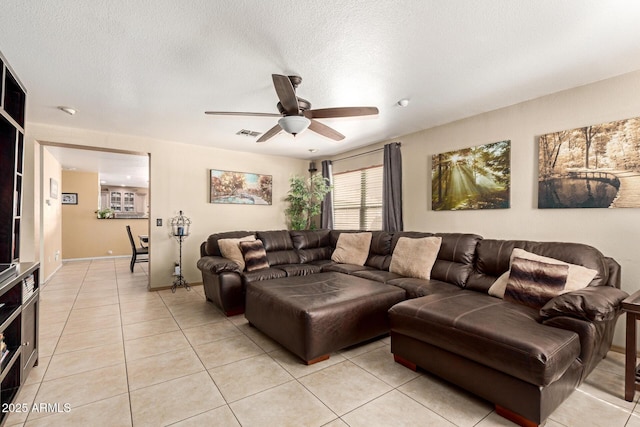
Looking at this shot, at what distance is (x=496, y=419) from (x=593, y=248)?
178 cm

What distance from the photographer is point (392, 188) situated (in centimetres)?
449

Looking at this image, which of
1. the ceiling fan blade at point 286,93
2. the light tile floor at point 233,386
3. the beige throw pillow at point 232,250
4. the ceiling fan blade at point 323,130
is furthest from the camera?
the beige throw pillow at point 232,250

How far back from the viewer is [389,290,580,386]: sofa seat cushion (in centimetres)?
156

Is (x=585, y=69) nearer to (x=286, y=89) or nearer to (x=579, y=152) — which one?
(x=579, y=152)

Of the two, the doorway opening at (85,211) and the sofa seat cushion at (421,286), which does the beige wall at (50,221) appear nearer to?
the doorway opening at (85,211)

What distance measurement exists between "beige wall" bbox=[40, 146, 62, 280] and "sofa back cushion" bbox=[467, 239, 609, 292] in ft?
21.4

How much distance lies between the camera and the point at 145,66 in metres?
2.44

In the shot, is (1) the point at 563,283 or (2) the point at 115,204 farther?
(2) the point at 115,204

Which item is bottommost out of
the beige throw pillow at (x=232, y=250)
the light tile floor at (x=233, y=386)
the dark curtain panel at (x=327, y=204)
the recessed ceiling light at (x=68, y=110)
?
the light tile floor at (x=233, y=386)

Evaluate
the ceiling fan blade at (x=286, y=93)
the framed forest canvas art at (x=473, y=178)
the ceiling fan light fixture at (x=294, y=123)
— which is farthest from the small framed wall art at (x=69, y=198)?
the framed forest canvas art at (x=473, y=178)

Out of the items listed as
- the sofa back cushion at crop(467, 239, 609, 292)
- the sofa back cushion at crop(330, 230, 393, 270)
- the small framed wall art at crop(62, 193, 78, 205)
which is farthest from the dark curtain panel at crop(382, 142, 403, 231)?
the small framed wall art at crop(62, 193, 78, 205)

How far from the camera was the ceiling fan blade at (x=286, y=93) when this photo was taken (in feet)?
6.76

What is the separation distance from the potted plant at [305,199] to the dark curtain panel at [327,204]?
11 centimetres

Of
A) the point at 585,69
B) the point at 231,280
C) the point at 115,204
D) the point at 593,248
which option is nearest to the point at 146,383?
the point at 231,280
